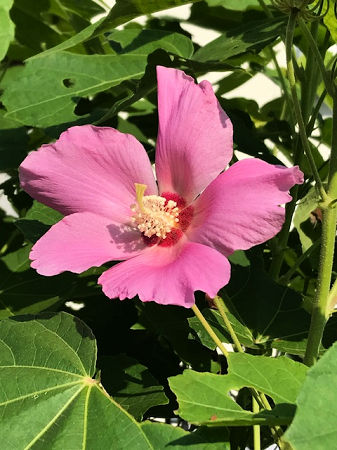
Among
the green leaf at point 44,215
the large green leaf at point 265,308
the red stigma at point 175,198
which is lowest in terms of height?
the large green leaf at point 265,308

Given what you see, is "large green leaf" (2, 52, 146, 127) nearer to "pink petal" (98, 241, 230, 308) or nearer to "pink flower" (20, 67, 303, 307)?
"pink flower" (20, 67, 303, 307)

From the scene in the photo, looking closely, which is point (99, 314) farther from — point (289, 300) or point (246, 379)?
point (246, 379)

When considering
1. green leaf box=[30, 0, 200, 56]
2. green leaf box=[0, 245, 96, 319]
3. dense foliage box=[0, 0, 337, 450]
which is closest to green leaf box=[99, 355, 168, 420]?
dense foliage box=[0, 0, 337, 450]

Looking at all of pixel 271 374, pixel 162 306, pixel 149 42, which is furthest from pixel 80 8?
pixel 271 374

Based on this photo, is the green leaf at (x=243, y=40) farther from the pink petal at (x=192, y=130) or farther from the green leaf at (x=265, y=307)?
the green leaf at (x=265, y=307)

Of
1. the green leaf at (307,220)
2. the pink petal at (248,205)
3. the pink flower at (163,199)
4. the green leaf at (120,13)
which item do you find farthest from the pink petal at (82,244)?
the green leaf at (307,220)

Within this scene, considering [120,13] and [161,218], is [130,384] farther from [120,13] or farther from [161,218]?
[120,13]
